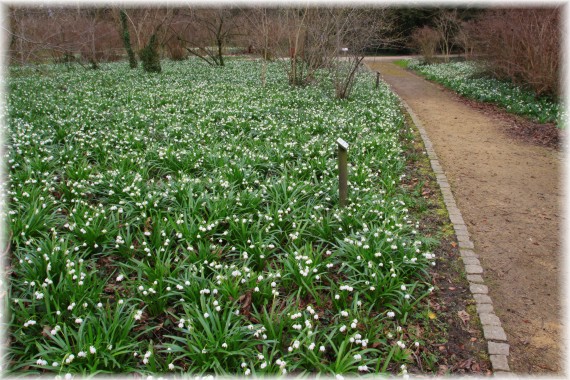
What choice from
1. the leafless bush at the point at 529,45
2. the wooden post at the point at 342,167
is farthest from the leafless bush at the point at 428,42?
the wooden post at the point at 342,167

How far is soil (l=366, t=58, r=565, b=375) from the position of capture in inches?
124

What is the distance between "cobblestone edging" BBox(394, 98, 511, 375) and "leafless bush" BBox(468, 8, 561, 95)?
745cm

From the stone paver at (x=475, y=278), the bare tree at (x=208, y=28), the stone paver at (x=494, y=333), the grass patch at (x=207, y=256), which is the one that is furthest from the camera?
the bare tree at (x=208, y=28)

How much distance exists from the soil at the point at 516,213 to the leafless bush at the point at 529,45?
70.4 inches

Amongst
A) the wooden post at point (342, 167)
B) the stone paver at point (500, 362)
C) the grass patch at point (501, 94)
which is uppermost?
the grass patch at point (501, 94)

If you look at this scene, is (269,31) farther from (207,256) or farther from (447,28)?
(447,28)

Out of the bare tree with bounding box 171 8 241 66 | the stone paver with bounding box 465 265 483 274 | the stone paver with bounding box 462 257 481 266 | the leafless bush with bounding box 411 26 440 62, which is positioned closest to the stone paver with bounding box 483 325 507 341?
the stone paver with bounding box 465 265 483 274

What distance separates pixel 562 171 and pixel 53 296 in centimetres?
741

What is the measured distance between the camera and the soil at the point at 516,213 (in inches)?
124

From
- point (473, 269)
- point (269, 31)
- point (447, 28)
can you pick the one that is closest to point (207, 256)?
point (473, 269)

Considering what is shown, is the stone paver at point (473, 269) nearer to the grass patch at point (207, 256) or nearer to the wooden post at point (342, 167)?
the grass patch at point (207, 256)

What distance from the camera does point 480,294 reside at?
138 inches

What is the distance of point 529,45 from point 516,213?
8257 millimetres

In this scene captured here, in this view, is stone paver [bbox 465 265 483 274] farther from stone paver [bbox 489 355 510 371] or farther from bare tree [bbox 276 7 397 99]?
bare tree [bbox 276 7 397 99]
